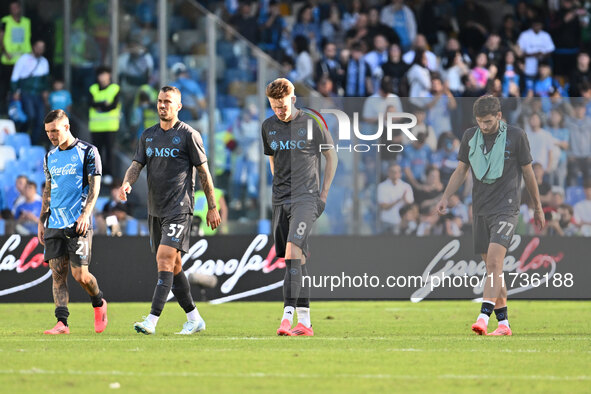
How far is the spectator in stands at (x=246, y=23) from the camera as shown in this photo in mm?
22406

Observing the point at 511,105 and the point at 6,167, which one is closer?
the point at 511,105

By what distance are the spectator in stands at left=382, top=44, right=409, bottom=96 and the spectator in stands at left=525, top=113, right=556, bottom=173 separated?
499 cm

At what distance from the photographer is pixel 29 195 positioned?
54.9 ft

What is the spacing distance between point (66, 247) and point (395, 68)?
35.5 feet

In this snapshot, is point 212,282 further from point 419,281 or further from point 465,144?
A: point 465,144

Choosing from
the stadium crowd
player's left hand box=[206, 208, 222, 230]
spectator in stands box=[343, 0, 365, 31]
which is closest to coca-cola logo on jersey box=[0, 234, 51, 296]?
the stadium crowd

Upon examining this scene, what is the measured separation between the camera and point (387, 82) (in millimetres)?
19734

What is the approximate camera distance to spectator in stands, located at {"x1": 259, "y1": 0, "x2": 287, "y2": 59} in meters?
22.3

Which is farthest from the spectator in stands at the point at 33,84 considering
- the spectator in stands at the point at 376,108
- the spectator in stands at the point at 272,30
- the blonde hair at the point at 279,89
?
the blonde hair at the point at 279,89

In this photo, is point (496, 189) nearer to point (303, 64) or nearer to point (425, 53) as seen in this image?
point (425, 53)

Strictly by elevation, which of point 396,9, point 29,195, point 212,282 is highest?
point 396,9

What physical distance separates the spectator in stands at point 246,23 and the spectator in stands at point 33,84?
534 centimetres

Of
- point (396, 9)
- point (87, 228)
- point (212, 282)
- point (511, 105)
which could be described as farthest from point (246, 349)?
point (396, 9)

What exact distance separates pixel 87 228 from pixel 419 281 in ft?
19.7
